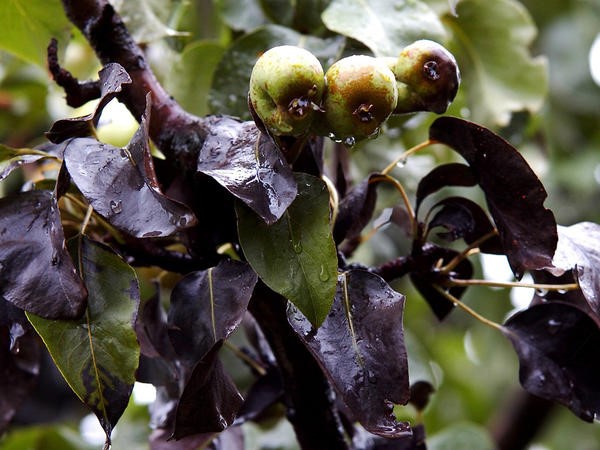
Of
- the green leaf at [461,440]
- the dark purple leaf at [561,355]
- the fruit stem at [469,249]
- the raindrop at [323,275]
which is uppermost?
the raindrop at [323,275]

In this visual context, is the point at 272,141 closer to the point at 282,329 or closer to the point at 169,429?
the point at 282,329

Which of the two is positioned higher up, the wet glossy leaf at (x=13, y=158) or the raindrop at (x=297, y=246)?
the raindrop at (x=297, y=246)

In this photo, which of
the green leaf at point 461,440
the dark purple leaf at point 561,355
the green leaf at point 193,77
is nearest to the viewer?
the dark purple leaf at point 561,355

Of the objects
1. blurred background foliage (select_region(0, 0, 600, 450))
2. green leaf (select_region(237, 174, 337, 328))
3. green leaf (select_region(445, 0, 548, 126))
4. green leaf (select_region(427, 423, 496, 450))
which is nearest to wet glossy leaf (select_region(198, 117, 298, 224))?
green leaf (select_region(237, 174, 337, 328))

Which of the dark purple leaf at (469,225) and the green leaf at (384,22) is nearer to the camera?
the dark purple leaf at (469,225)

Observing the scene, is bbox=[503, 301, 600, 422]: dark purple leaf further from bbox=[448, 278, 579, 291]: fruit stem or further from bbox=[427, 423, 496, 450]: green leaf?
bbox=[427, 423, 496, 450]: green leaf

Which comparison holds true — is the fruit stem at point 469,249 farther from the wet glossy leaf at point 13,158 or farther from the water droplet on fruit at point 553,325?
the wet glossy leaf at point 13,158

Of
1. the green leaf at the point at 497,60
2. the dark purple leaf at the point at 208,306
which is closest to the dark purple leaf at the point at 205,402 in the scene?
the dark purple leaf at the point at 208,306

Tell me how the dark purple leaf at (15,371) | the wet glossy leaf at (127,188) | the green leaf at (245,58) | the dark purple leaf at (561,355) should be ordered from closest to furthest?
the wet glossy leaf at (127,188), the dark purple leaf at (561,355), the dark purple leaf at (15,371), the green leaf at (245,58)
